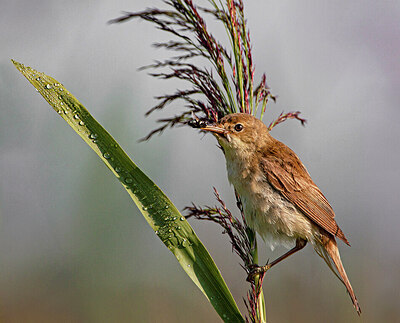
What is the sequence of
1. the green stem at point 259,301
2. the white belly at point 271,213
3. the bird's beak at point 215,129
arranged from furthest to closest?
the white belly at point 271,213 → the bird's beak at point 215,129 → the green stem at point 259,301

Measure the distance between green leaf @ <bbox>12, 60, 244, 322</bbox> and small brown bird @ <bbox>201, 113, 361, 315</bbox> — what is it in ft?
1.25

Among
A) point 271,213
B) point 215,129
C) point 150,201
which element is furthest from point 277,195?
point 150,201

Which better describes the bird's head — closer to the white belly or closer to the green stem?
the white belly

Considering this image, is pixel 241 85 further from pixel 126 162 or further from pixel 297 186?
pixel 297 186

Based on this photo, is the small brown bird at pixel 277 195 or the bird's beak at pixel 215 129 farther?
the small brown bird at pixel 277 195

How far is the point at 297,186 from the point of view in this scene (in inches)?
63.1

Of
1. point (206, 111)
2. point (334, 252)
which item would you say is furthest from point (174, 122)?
point (334, 252)

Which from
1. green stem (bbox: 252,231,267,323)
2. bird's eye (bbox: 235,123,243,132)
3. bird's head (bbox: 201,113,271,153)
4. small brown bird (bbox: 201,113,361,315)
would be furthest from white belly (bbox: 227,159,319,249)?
green stem (bbox: 252,231,267,323)

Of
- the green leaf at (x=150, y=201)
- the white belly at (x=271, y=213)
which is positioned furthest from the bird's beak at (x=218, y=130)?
the green leaf at (x=150, y=201)

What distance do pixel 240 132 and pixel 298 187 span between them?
0.35 m

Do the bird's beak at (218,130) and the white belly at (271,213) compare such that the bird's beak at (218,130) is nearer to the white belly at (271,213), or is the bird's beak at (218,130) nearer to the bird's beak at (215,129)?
the bird's beak at (215,129)

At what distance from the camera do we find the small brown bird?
59.1 inches

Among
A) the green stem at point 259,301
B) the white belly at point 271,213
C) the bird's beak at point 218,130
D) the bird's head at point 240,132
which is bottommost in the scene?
the green stem at point 259,301

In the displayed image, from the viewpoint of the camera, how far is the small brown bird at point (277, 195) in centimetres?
150
